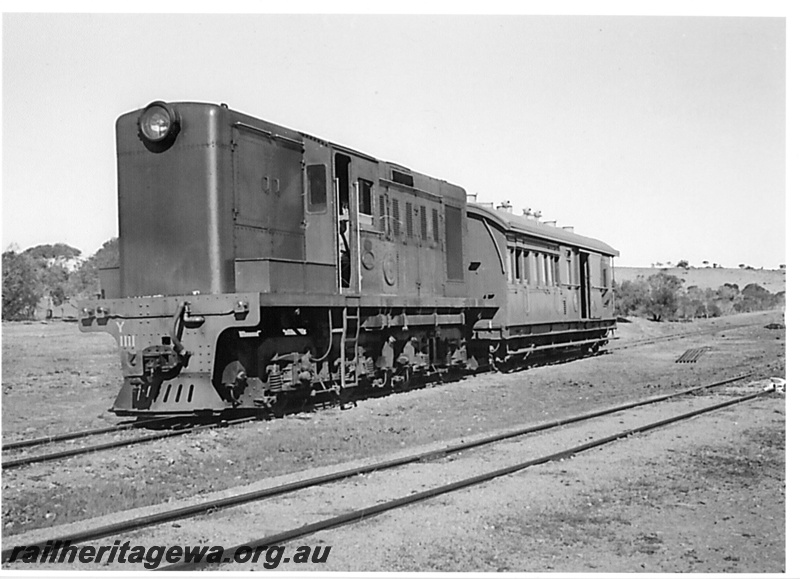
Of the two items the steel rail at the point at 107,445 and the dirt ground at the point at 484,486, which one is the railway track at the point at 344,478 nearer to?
the dirt ground at the point at 484,486

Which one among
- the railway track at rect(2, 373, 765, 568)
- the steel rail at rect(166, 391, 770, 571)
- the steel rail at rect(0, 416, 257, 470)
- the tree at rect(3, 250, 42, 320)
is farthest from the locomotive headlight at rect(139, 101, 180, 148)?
the steel rail at rect(166, 391, 770, 571)

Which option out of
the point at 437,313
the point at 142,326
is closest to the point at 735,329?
the point at 437,313

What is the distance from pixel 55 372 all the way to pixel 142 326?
7.97 meters

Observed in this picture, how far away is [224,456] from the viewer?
8367 mm

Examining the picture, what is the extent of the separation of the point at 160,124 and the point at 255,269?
7.40 ft

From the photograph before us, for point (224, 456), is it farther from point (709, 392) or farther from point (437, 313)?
point (709, 392)

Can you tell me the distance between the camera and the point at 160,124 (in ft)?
32.9

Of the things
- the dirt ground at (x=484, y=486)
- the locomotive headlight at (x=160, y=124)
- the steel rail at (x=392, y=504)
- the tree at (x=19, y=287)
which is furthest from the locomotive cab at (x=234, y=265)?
the steel rail at (x=392, y=504)

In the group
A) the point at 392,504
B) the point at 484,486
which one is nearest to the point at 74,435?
the point at 392,504

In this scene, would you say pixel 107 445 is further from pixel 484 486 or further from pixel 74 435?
pixel 484 486

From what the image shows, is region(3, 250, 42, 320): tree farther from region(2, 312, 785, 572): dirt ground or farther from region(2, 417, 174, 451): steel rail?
region(2, 417, 174, 451): steel rail

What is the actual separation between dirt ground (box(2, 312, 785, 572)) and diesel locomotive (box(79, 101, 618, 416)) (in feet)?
2.44

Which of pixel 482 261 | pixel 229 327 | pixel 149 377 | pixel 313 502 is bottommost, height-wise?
pixel 313 502

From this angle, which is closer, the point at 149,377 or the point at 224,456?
the point at 224,456
